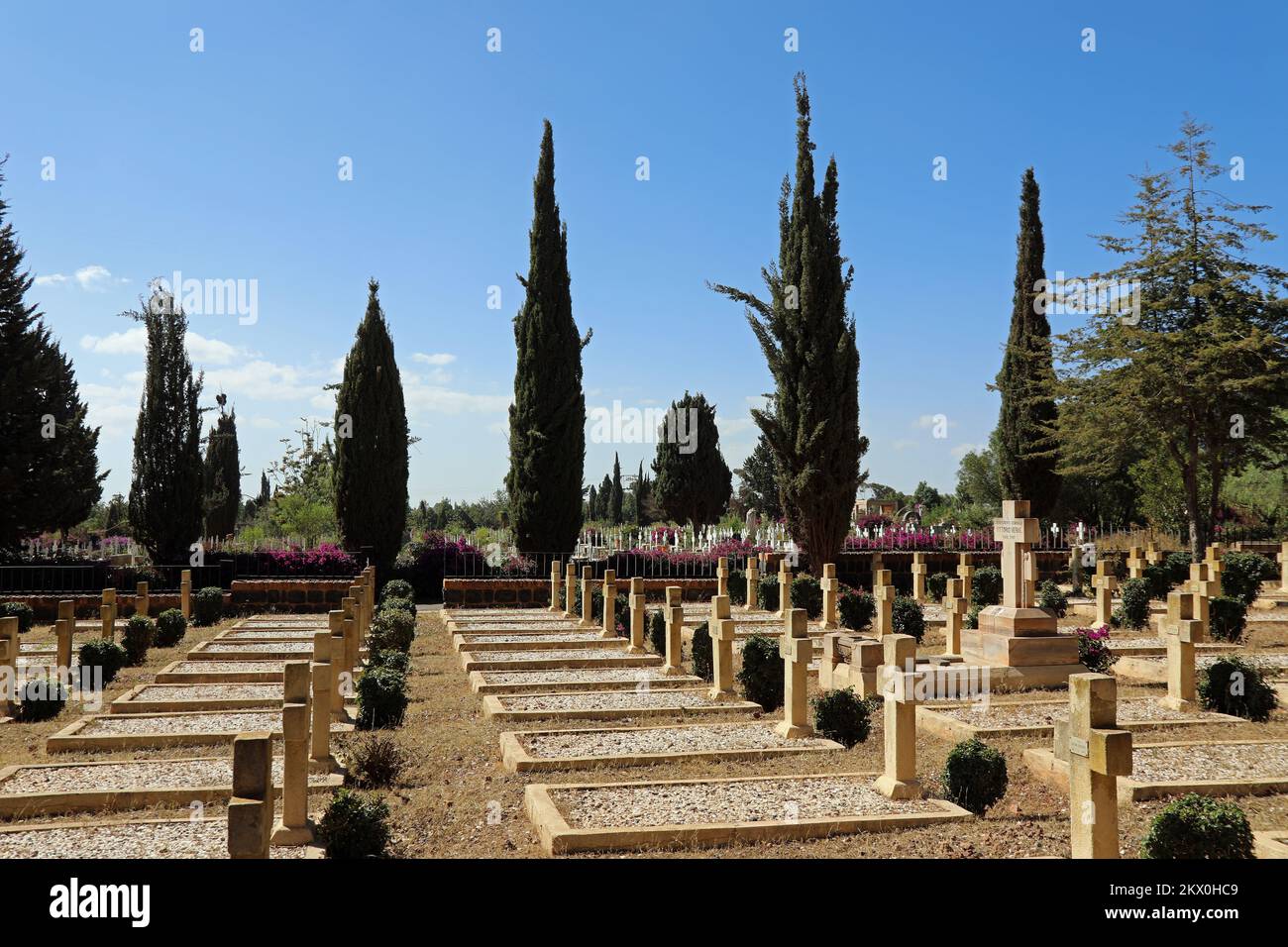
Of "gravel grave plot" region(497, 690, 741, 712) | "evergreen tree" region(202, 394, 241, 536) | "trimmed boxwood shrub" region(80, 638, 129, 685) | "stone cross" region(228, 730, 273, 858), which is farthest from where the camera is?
"evergreen tree" region(202, 394, 241, 536)

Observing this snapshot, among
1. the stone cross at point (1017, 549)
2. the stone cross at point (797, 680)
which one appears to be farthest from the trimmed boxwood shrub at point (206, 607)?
the stone cross at point (1017, 549)

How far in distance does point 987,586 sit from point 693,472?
24742mm

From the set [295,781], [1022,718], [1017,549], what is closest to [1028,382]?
[1017,549]

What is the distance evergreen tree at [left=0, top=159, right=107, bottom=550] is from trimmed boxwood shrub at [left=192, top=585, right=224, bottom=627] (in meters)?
5.84

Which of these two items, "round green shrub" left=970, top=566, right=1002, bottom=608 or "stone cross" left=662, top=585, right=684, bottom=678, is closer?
"stone cross" left=662, top=585, right=684, bottom=678

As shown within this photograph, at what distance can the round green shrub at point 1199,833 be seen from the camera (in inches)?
174

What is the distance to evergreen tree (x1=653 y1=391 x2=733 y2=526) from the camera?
41375 millimetres

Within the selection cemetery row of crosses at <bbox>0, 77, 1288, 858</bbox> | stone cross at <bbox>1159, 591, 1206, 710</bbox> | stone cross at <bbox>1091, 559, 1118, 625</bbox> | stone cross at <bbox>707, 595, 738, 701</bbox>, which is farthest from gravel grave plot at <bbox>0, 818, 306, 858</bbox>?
stone cross at <bbox>1091, 559, 1118, 625</bbox>

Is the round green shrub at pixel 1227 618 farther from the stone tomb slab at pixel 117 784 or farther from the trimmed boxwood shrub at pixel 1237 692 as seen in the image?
the stone tomb slab at pixel 117 784

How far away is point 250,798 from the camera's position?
404cm

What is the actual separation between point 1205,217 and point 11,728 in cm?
2495

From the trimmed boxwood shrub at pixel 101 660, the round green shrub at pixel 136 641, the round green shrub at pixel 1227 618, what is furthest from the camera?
the round green shrub at pixel 1227 618

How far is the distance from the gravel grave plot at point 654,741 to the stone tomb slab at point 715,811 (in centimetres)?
108

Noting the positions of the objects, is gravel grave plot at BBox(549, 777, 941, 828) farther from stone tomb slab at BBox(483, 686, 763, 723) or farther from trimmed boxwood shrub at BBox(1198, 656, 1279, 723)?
trimmed boxwood shrub at BBox(1198, 656, 1279, 723)
